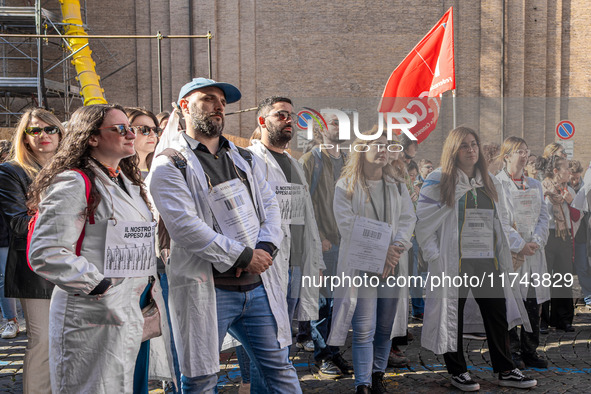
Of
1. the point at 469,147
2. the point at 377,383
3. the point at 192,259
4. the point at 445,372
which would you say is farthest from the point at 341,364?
the point at 192,259

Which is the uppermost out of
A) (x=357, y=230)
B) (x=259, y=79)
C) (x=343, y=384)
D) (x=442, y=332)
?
(x=259, y=79)

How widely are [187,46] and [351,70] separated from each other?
16.8ft

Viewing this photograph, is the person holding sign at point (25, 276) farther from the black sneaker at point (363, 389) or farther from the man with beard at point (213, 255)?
the black sneaker at point (363, 389)

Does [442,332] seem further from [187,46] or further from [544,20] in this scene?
[544,20]

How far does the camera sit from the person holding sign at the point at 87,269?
8.95 ft

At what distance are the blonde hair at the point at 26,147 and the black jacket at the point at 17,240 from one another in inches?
2.5

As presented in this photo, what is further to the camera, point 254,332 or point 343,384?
point 343,384

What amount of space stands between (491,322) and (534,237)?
1.03m

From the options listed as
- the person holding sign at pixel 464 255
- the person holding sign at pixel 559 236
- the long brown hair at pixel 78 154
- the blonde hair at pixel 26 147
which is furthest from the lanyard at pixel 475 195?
the blonde hair at pixel 26 147

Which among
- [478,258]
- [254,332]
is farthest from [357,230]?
[254,332]

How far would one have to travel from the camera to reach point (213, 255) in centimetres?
305

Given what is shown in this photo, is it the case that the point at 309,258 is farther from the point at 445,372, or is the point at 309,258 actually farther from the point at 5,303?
the point at 5,303

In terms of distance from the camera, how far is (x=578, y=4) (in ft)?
67.1

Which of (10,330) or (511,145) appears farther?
(10,330)
